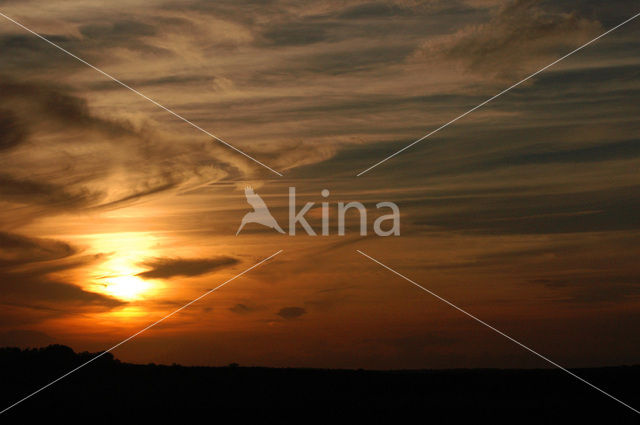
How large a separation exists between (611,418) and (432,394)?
6578 millimetres

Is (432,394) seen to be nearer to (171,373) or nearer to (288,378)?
(288,378)

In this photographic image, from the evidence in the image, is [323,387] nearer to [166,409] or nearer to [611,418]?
[166,409]

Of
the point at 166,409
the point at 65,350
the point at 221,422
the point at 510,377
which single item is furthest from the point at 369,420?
the point at 65,350

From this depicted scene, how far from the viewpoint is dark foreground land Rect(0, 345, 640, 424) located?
2533 cm

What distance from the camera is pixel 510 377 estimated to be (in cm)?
3359

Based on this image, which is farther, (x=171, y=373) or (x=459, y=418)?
(x=171, y=373)

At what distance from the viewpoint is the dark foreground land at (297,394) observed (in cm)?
2533

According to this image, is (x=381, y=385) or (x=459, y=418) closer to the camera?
(x=459, y=418)

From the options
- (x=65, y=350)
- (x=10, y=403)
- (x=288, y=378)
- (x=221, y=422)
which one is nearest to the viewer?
(x=221, y=422)

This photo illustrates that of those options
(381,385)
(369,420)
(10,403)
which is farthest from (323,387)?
(10,403)

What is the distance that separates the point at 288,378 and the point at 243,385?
8.29ft

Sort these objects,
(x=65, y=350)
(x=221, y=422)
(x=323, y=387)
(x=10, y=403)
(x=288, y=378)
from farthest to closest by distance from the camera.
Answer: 1. (x=65, y=350)
2. (x=288, y=378)
3. (x=323, y=387)
4. (x=10, y=403)
5. (x=221, y=422)

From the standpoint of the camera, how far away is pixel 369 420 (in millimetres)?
24672

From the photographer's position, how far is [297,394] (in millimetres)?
28688
